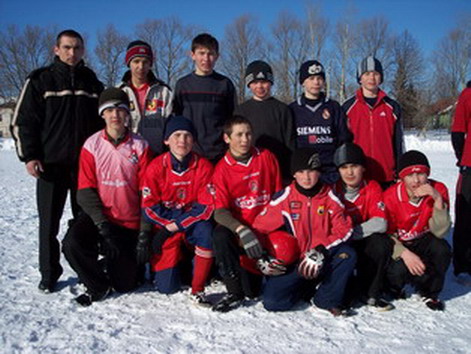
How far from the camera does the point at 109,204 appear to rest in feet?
12.1

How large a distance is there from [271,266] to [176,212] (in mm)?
1035

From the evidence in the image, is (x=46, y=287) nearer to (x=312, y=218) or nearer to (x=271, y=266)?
(x=271, y=266)

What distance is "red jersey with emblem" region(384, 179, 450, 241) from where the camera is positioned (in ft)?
11.6

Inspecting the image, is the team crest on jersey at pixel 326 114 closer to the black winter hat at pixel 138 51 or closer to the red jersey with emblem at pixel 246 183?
the red jersey with emblem at pixel 246 183

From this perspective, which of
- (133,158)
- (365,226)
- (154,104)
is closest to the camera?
(365,226)

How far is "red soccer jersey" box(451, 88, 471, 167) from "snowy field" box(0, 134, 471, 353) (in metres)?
1.31

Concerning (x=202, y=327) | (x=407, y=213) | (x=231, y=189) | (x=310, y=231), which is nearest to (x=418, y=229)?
(x=407, y=213)

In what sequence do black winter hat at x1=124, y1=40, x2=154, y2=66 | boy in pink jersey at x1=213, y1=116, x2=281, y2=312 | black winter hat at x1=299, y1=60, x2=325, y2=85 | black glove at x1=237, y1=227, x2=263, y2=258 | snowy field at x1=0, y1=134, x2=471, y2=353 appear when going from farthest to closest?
1. black winter hat at x1=124, y1=40, x2=154, y2=66
2. black winter hat at x1=299, y1=60, x2=325, y2=85
3. boy in pink jersey at x1=213, y1=116, x2=281, y2=312
4. black glove at x1=237, y1=227, x2=263, y2=258
5. snowy field at x1=0, y1=134, x2=471, y2=353

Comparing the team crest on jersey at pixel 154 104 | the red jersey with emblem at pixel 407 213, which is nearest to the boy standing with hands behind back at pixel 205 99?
the team crest on jersey at pixel 154 104

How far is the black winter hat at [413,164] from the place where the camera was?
3453 mm

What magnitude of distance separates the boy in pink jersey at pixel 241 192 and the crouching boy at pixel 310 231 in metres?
0.22

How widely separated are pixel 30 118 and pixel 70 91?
1.47 feet

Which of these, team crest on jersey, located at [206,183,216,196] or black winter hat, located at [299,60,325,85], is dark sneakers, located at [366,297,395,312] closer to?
team crest on jersey, located at [206,183,216,196]

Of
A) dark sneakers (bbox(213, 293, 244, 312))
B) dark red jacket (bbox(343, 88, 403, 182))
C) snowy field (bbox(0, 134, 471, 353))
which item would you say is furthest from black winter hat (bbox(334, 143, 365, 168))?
dark sneakers (bbox(213, 293, 244, 312))
